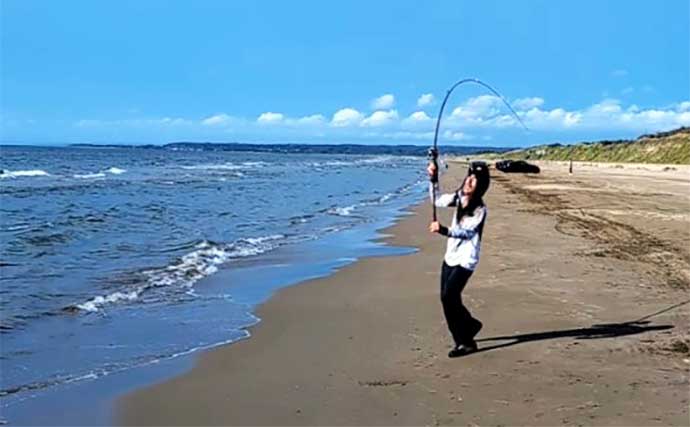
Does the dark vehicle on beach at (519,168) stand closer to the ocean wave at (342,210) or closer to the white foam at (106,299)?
the ocean wave at (342,210)

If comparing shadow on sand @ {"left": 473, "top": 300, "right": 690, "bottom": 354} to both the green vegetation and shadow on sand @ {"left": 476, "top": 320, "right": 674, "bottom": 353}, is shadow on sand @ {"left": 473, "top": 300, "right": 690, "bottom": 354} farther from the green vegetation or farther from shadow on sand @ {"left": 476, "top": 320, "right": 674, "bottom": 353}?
the green vegetation


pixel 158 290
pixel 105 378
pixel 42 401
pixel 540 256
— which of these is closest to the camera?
pixel 42 401

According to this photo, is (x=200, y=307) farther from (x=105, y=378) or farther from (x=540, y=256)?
(x=540, y=256)

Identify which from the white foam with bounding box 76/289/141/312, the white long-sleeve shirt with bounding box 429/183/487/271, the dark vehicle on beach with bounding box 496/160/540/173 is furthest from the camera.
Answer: the dark vehicle on beach with bounding box 496/160/540/173

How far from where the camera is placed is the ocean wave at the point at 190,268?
1024 centimetres

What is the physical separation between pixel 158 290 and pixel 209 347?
337 centimetres

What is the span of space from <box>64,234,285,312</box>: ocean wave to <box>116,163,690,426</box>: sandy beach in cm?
186

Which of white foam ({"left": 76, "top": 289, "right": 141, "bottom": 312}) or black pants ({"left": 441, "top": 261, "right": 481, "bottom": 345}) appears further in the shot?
white foam ({"left": 76, "top": 289, "right": 141, "bottom": 312})

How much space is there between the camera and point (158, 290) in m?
10.9

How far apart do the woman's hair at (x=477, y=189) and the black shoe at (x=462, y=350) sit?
1174 millimetres

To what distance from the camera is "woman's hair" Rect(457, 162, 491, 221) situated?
6.89 metres

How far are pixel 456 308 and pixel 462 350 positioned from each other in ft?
1.28

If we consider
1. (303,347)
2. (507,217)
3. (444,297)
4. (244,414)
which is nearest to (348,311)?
(303,347)

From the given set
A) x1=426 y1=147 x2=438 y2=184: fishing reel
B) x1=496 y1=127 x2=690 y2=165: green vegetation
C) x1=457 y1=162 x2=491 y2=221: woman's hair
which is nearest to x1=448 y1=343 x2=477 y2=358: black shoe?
x1=457 y1=162 x2=491 y2=221: woman's hair
